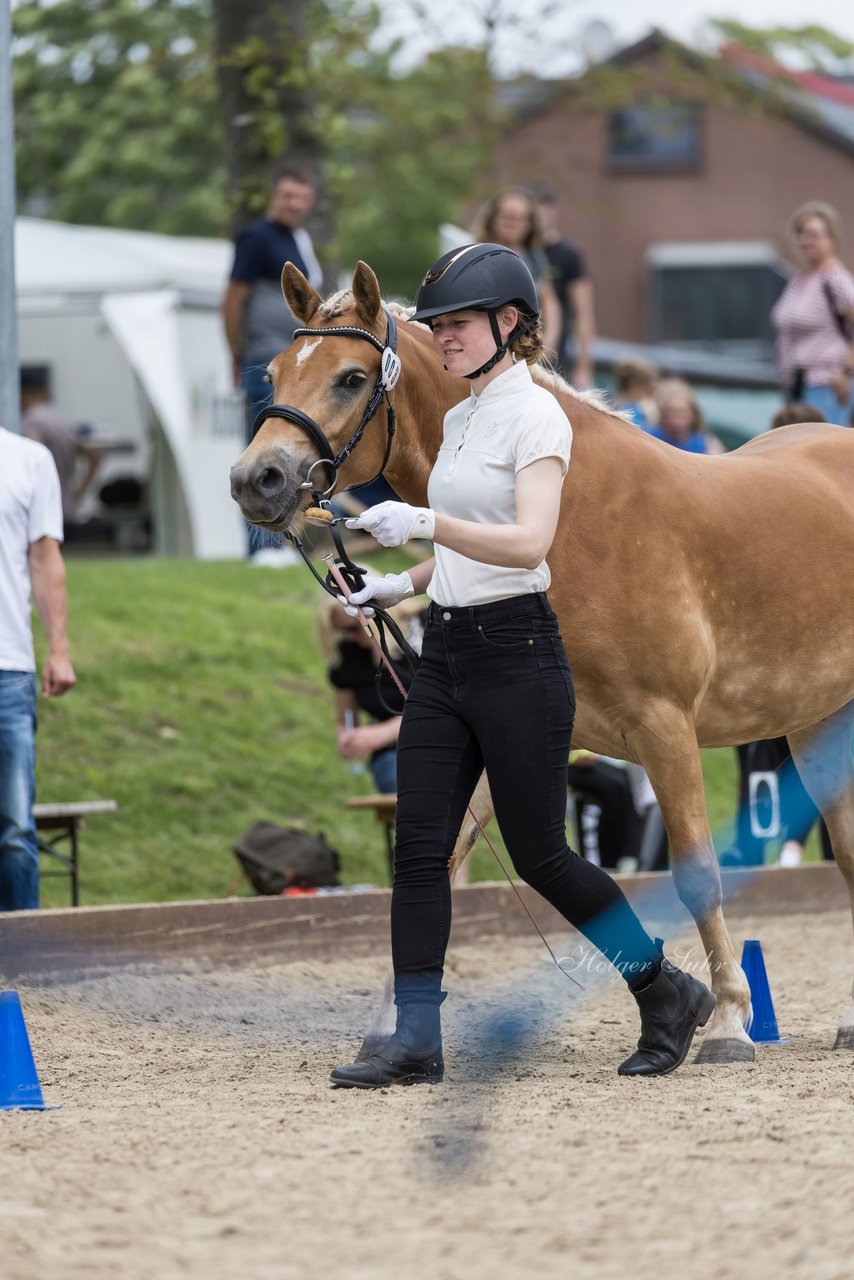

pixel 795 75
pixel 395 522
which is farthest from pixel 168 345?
pixel 795 75

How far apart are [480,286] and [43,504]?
9.90ft

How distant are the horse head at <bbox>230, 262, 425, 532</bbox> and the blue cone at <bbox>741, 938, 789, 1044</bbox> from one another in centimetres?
213

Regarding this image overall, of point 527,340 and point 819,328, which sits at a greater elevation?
point 527,340

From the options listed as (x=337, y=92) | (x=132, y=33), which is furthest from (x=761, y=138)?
(x=337, y=92)

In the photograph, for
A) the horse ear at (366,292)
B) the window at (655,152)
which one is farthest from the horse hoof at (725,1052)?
the window at (655,152)

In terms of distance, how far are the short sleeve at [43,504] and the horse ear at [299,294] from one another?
2162mm

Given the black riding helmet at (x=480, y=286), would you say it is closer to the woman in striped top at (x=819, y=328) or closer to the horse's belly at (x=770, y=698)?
the horse's belly at (x=770, y=698)

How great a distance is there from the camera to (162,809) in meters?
9.99

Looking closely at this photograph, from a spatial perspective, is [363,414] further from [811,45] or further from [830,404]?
[811,45]

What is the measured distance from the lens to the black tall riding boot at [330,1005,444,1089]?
16.7 ft

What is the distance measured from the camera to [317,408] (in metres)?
5.29

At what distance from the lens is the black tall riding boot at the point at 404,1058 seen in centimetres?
510

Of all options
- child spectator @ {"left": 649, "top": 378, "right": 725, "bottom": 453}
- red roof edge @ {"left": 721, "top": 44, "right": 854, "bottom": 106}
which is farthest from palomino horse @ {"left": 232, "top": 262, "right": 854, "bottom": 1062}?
red roof edge @ {"left": 721, "top": 44, "right": 854, "bottom": 106}

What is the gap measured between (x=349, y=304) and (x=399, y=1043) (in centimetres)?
208
